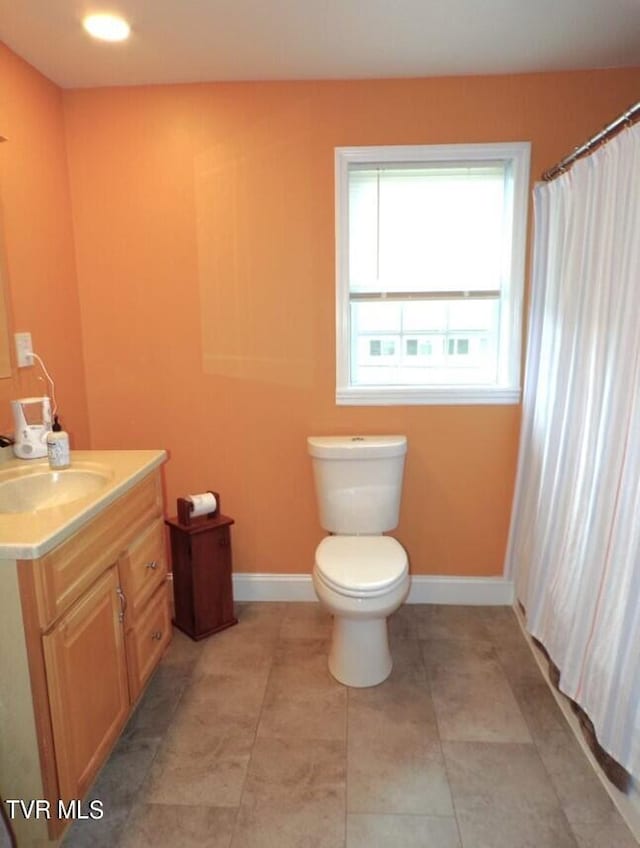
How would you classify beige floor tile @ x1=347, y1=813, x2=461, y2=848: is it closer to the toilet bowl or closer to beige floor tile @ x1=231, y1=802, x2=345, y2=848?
beige floor tile @ x1=231, y1=802, x2=345, y2=848

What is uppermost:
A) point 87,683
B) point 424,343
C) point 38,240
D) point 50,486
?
point 38,240

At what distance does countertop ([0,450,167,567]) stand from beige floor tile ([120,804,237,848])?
2.84 feet

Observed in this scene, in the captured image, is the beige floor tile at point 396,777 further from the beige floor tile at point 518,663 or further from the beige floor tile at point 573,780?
the beige floor tile at point 518,663

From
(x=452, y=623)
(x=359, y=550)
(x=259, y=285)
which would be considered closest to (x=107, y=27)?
(x=259, y=285)

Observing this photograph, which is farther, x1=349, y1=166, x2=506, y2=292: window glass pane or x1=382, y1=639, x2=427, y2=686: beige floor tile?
x1=349, y1=166, x2=506, y2=292: window glass pane

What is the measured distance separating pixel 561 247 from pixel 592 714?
161cm

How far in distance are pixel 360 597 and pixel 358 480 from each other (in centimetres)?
59

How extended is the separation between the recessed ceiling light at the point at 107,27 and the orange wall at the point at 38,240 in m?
0.36

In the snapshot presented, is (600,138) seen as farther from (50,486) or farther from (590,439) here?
(50,486)

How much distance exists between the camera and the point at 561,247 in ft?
6.82

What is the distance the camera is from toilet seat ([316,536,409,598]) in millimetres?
1951

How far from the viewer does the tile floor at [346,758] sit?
1517 mm

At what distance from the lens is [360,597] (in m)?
1.94

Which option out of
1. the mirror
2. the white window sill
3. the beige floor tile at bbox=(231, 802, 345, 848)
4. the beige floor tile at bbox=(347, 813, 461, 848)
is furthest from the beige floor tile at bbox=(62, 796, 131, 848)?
the white window sill
